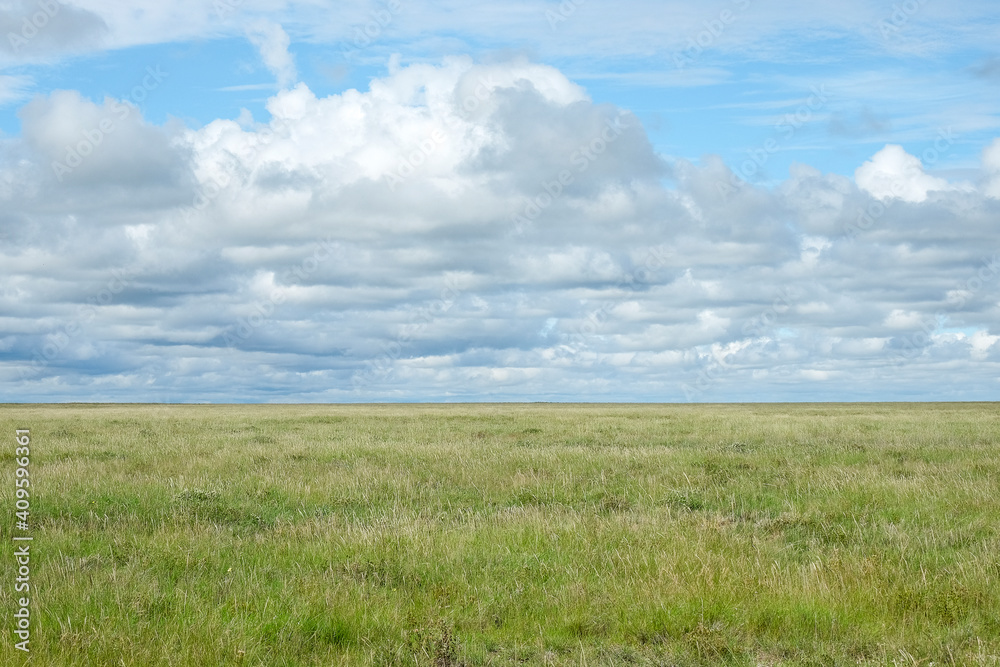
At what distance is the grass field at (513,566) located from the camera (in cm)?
696

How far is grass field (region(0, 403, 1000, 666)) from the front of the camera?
6.96 meters

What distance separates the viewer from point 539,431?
35.2 m

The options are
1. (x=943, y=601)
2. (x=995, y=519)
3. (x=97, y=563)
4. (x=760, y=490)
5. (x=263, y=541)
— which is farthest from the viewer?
(x=760, y=490)

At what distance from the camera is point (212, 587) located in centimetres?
863

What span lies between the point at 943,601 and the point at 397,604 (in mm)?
5365

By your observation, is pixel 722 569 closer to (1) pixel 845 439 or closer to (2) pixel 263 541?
(2) pixel 263 541

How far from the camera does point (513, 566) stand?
31.1 ft

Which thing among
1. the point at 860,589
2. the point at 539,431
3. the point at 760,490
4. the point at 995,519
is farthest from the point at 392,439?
the point at 860,589

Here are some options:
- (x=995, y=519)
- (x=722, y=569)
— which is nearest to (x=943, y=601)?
(x=722, y=569)

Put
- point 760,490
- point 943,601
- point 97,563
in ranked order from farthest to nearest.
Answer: point 760,490 < point 97,563 < point 943,601

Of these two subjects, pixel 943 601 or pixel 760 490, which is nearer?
pixel 943 601

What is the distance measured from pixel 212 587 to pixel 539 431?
27.1m

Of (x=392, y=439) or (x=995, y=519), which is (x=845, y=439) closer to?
(x=392, y=439)

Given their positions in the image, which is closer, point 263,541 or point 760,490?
point 263,541
